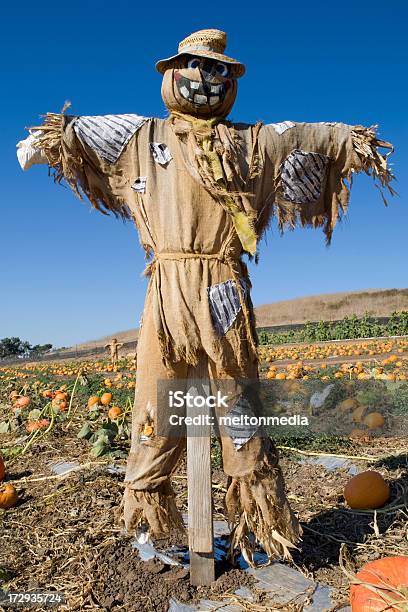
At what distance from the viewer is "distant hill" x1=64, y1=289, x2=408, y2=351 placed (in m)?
29.6

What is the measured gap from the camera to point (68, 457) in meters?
5.10

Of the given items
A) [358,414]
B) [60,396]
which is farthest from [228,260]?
[60,396]

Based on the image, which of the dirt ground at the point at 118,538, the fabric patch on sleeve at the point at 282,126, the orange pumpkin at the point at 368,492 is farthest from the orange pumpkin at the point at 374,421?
the fabric patch on sleeve at the point at 282,126

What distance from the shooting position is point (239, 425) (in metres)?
2.69

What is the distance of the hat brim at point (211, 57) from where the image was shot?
2.55 metres

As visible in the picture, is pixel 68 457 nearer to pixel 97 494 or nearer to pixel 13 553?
pixel 97 494

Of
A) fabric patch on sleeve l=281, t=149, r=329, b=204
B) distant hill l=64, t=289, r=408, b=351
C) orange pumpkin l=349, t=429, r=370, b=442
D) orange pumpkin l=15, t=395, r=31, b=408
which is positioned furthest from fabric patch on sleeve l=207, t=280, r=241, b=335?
distant hill l=64, t=289, r=408, b=351

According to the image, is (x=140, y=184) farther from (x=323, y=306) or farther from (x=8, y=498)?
(x=323, y=306)

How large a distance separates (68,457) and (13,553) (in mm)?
1870

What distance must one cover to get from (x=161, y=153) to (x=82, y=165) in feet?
1.27

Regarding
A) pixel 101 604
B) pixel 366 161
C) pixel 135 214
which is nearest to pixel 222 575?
pixel 101 604

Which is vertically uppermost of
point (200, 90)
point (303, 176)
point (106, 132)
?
point (200, 90)

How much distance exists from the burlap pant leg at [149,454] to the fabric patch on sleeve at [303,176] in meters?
0.89

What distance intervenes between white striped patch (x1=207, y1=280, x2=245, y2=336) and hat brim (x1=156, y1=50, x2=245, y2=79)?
3.17ft
